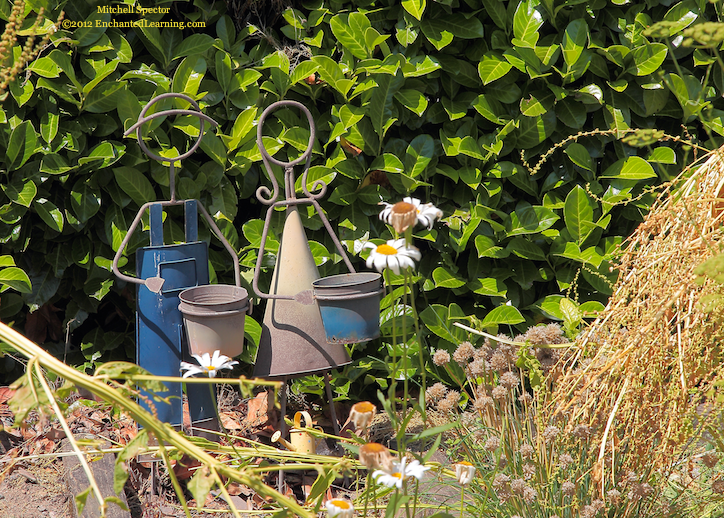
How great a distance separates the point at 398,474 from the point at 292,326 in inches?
47.6

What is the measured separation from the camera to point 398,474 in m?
1.06

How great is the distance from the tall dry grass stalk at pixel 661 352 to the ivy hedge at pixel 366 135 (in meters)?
0.94

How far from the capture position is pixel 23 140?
93.7 inches

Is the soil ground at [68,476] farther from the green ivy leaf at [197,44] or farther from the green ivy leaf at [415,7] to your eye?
the green ivy leaf at [415,7]

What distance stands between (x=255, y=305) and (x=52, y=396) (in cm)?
188

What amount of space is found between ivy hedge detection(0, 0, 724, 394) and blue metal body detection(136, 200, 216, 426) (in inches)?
17.6

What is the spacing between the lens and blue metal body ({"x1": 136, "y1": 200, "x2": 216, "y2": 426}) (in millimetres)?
2121

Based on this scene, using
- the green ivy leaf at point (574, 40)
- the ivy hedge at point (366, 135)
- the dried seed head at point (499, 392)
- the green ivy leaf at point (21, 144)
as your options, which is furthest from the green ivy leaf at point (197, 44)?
the dried seed head at point (499, 392)

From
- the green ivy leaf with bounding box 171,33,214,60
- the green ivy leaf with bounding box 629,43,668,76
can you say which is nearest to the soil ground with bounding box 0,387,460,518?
the green ivy leaf with bounding box 171,33,214,60

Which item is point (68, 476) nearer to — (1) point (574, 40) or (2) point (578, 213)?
(2) point (578, 213)

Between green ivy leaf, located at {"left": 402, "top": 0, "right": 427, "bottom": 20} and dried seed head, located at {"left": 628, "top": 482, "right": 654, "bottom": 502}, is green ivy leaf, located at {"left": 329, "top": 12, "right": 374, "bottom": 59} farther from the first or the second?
dried seed head, located at {"left": 628, "top": 482, "right": 654, "bottom": 502}

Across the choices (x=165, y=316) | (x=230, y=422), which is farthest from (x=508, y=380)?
(x=230, y=422)

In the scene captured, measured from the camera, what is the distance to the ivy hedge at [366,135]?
2.44 meters

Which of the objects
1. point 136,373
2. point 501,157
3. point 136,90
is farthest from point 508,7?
point 136,373
